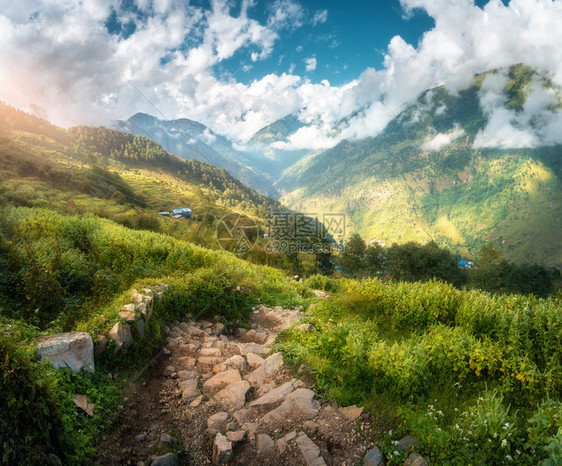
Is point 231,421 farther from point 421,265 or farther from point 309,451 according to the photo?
point 421,265

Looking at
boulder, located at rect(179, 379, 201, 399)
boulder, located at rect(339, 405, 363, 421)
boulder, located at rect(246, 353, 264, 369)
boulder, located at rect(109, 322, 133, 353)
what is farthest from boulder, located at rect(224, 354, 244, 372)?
boulder, located at rect(339, 405, 363, 421)

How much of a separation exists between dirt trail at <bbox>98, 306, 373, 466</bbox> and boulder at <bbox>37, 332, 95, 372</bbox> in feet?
3.38

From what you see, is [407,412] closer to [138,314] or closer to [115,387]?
[115,387]

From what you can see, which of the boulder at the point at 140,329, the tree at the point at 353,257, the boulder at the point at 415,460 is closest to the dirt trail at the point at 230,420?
the boulder at the point at 415,460

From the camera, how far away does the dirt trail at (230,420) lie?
3979mm

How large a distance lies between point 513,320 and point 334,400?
15.1ft

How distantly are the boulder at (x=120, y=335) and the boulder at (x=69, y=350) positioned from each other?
595 mm

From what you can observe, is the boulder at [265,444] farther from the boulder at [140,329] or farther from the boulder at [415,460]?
the boulder at [140,329]

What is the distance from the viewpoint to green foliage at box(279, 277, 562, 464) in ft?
12.3

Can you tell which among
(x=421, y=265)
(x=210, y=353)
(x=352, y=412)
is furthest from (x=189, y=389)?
(x=421, y=265)

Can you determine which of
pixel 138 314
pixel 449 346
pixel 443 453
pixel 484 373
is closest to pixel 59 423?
pixel 138 314

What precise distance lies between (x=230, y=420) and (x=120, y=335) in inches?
118

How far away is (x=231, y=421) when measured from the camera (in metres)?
4.64

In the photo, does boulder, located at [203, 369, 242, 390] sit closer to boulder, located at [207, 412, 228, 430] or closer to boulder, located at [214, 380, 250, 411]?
boulder, located at [214, 380, 250, 411]
